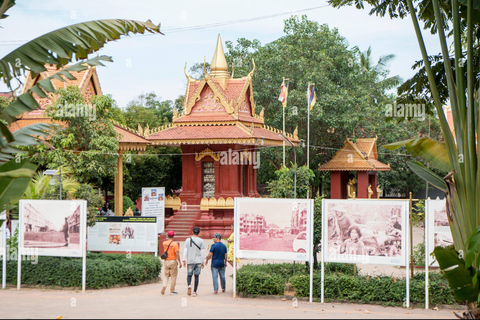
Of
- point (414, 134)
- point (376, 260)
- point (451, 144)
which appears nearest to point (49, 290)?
point (376, 260)

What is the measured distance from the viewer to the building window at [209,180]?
2714 cm

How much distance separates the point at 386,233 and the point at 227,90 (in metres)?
18.5

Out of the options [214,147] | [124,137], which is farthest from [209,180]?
[124,137]

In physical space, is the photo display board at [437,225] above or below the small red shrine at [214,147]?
below

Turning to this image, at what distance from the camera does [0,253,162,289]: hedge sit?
40.8 ft

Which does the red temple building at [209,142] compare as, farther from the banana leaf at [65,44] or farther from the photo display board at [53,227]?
the banana leaf at [65,44]

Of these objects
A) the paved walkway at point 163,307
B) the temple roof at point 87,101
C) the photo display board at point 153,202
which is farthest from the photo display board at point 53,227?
the temple roof at point 87,101

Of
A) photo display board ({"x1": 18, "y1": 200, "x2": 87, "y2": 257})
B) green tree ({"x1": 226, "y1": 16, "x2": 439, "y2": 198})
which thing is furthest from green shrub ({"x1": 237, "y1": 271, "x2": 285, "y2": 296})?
green tree ({"x1": 226, "y1": 16, "x2": 439, "y2": 198})

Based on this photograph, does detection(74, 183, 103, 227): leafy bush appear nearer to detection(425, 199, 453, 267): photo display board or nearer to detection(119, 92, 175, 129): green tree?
detection(425, 199, 453, 267): photo display board

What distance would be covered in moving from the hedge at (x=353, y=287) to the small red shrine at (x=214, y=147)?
44.9 ft

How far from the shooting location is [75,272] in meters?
12.5

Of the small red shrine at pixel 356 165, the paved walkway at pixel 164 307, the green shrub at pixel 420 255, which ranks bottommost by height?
the paved walkway at pixel 164 307

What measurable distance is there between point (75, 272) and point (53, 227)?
114cm

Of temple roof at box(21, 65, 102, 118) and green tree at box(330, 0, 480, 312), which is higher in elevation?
temple roof at box(21, 65, 102, 118)
